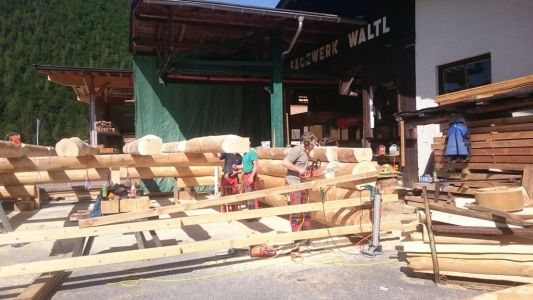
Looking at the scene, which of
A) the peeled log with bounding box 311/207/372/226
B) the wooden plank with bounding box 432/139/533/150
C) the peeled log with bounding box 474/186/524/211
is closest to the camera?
the peeled log with bounding box 474/186/524/211

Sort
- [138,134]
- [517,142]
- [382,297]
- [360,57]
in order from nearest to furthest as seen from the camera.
Answer: [382,297] < [517,142] < [360,57] < [138,134]

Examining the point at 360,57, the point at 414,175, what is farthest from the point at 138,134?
the point at 414,175

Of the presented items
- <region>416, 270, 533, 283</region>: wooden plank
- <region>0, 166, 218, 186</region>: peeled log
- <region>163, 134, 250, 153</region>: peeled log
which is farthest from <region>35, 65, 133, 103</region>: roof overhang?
<region>416, 270, 533, 283</region>: wooden plank

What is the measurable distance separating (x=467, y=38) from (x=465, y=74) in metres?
0.72

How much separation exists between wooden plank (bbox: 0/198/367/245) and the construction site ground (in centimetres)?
66

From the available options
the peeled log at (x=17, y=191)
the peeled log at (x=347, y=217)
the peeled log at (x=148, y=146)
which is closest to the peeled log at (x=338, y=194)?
the peeled log at (x=347, y=217)

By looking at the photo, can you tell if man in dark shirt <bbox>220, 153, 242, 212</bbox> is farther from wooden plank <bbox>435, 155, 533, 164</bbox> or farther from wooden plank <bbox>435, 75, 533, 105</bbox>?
wooden plank <bbox>435, 155, 533, 164</bbox>

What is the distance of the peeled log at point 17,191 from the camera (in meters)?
11.4

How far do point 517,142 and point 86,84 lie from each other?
1550 centimetres

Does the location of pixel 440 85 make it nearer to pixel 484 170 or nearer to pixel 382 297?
pixel 484 170

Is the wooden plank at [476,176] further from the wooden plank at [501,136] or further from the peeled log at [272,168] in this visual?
the peeled log at [272,168]

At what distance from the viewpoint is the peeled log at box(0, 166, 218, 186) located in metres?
9.91

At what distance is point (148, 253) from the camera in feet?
18.1

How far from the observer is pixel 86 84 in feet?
59.5
